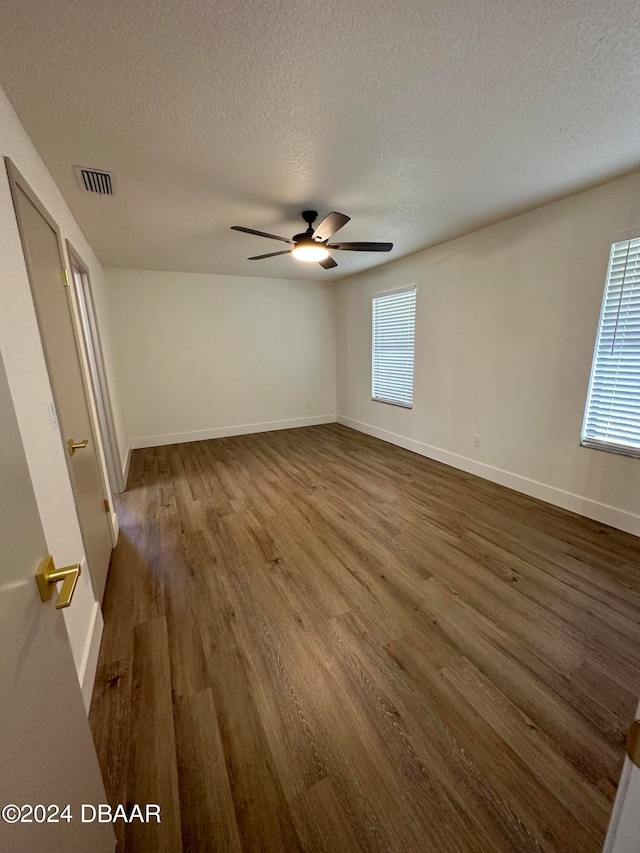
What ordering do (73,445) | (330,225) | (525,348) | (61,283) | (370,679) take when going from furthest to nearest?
1. (525,348)
2. (330,225)
3. (61,283)
4. (73,445)
5. (370,679)

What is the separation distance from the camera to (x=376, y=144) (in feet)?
6.29

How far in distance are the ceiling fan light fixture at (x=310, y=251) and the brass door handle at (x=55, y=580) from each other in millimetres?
2785

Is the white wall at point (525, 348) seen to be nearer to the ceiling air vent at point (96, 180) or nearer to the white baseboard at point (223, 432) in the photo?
the white baseboard at point (223, 432)

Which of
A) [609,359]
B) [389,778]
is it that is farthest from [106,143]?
[609,359]

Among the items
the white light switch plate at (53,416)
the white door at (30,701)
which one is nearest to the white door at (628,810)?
the white door at (30,701)

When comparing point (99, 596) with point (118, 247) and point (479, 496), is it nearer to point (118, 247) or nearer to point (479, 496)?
point (479, 496)

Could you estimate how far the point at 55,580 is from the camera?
28.1 inches

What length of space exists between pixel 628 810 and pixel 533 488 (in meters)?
3.11

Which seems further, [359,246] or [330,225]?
[359,246]

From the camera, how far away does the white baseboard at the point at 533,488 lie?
2.62 m

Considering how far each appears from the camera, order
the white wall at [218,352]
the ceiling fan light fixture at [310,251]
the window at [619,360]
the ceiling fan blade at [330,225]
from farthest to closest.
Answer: the white wall at [218,352]
the ceiling fan light fixture at [310,251]
the window at [619,360]
the ceiling fan blade at [330,225]

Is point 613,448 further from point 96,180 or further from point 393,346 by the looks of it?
point 96,180

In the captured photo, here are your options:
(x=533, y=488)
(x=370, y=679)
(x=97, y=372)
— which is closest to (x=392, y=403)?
(x=533, y=488)

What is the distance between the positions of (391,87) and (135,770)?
2916 mm
